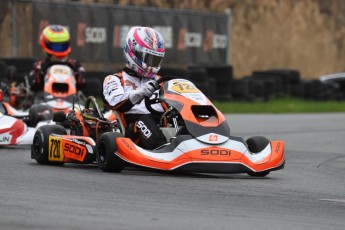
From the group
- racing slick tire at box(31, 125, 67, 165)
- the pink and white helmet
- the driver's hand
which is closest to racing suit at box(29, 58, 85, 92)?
racing slick tire at box(31, 125, 67, 165)

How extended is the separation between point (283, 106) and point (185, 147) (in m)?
13.6

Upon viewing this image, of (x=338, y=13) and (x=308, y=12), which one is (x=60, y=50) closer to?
(x=308, y=12)

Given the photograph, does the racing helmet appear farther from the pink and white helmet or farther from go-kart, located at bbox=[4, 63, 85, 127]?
the pink and white helmet

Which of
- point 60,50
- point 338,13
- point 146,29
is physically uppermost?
point 146,29

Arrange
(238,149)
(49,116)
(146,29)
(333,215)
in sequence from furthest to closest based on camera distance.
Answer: (49,116)
(146,29)
(238,149)
(333,215)

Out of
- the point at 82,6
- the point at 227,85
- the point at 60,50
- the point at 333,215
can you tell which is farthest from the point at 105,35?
the point at 333,215

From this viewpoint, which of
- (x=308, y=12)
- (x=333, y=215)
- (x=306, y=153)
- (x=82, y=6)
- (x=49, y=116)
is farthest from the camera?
(x=308, y=12)

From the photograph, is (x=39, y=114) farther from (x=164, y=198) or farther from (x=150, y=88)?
(x=164, y=198)

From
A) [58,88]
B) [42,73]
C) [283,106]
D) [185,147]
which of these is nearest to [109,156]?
[185,147]

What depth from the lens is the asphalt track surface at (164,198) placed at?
19.9 ft

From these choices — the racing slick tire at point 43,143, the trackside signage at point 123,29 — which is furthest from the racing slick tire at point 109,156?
the trackside signage at point 123,29

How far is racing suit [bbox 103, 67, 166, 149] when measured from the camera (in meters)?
9.03

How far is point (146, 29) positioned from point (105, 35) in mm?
12075

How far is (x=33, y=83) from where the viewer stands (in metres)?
15.4
